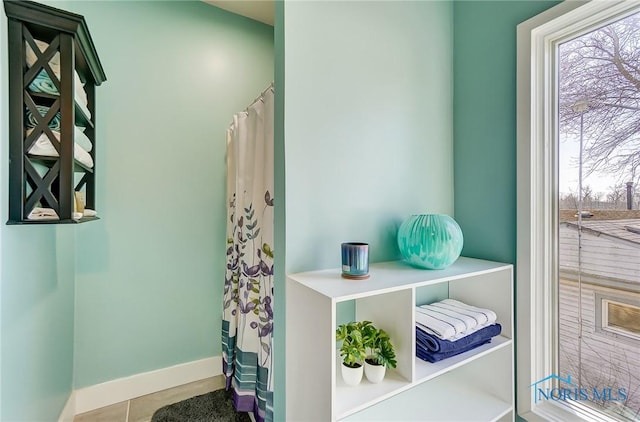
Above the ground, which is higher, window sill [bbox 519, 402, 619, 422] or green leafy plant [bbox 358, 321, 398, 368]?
green leafy plant [bbox 358, 321, 398, 368]

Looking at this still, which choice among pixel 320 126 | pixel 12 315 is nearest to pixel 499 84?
pixel 320 126

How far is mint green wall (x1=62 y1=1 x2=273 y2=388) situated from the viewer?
1.77 metres

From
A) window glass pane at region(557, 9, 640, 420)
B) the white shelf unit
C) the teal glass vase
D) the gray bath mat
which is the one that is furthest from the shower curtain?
window glass pane at region(557, 9, 640, 420)

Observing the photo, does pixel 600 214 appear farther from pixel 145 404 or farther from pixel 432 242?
pixel 145 404

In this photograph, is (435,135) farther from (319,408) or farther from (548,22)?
(319,408)

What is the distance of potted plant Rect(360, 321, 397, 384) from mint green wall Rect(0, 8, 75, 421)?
114 centimetres

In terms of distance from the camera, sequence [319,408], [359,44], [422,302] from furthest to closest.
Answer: [422,302] → [359,44] → [319,408]

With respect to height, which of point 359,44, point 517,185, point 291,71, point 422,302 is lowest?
point 422,302

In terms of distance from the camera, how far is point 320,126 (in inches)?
44.3

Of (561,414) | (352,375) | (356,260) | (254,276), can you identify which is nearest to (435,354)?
(352,375)

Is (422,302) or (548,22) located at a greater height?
(548,22)

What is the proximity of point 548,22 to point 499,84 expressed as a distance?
0.25 m

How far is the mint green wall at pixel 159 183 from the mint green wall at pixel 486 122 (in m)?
1.44

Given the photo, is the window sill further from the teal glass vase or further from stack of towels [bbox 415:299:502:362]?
the teal glass vase
